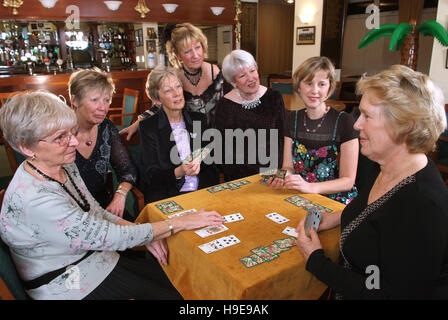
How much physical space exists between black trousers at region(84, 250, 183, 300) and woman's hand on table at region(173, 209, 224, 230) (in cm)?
40

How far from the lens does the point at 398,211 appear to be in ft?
3.73

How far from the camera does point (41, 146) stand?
4.62ft

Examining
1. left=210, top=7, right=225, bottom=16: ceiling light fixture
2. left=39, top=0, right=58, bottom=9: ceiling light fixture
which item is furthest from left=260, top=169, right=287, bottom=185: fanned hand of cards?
left=210, top=7, right=225, bottom=16: ceiling light fixture

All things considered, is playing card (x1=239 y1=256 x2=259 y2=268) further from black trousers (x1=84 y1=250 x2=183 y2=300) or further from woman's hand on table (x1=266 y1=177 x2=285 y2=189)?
woman's hand on table (x1=266 y1=177 x2=285 y2=189)

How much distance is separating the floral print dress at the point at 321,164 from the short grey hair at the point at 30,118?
1.49 metres

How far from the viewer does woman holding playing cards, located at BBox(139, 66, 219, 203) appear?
2.51m

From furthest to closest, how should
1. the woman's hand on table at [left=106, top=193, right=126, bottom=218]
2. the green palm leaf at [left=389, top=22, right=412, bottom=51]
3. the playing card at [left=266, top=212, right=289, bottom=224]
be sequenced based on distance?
the green palm leaf at [left=389, top=22, right=412, bottom=51] < the woman's hand on table at [left=106, top=193, right=126, bottom=218] < the playing card at [left=266, top=212, right=289, bottom=224]

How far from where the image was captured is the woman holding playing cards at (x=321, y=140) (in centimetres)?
210

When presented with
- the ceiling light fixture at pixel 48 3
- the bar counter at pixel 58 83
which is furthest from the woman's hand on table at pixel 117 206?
the ceiling light fixture at pixel 48 3

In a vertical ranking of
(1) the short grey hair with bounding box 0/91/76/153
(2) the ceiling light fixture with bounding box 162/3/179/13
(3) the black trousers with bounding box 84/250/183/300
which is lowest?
(3) the black trousers with bounding box 84/250/183/300

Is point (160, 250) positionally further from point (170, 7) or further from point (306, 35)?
point (306, 35)

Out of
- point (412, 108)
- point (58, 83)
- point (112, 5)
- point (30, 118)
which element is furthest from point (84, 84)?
point (112, 5)

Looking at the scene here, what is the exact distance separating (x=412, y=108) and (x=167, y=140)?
5.92 ft
